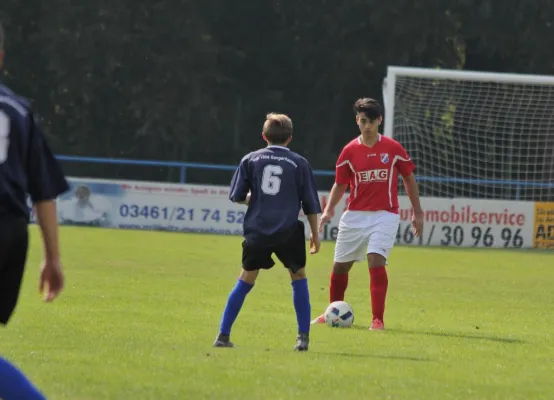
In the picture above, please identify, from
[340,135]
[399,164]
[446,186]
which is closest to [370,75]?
[340,135]

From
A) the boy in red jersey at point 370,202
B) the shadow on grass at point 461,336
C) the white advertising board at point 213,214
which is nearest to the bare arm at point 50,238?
the shadow on grass at point 461,336

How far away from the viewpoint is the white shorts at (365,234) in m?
11.0

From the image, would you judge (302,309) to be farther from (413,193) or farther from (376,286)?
(413,193)

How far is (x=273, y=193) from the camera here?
8.63 meters

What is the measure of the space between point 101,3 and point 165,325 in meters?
29.0

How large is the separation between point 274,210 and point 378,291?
2.37m

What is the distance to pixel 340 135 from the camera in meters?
41.3

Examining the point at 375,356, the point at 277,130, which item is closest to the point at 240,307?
the point at 375,356

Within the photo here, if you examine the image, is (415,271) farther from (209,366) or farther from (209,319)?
(209,366)

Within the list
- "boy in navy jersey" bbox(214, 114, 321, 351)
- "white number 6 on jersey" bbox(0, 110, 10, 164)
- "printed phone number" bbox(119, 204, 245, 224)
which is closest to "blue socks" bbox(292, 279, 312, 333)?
"boy in navy jersey" bbox(214, 114, 321, 351)

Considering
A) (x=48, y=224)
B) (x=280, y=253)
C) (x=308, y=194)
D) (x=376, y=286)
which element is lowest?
(x=376, y=286)

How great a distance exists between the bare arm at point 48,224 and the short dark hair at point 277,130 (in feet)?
12.4

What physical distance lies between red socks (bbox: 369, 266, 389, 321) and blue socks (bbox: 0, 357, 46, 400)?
6.03 m

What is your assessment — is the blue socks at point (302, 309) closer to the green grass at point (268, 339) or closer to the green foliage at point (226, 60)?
the green grass at point (268, 339)
